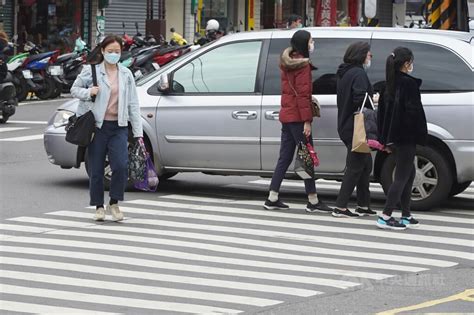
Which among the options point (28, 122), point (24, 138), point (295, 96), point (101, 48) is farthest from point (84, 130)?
point (28, 122)

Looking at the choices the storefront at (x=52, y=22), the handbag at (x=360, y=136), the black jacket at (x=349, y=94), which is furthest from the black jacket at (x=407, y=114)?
the storefront at (x=52, y=22)

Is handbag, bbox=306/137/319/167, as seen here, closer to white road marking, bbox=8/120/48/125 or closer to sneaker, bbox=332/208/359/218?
sneaker, bbox=332/208/359/218

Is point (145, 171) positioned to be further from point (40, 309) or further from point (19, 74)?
point (19, 74)

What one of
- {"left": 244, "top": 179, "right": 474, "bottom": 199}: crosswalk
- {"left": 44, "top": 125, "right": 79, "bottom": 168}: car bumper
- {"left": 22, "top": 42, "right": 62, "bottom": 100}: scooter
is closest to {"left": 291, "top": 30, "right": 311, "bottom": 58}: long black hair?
{"left": 244, "top": 179, "right": 474, "bottom": 199}: crosswalk

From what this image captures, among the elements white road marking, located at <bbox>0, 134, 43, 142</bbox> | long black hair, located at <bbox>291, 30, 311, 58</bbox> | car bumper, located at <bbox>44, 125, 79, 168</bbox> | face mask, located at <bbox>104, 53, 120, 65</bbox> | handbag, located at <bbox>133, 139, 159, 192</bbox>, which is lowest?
white road marking, located at <bbox>0, 134, 43, 142</bbox>

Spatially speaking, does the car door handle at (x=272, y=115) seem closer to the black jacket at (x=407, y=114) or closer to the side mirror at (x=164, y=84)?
the side mirror at (x=164, y=84)

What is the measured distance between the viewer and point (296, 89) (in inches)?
462

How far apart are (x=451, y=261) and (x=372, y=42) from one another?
11.1 ft

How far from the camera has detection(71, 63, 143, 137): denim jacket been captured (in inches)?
434

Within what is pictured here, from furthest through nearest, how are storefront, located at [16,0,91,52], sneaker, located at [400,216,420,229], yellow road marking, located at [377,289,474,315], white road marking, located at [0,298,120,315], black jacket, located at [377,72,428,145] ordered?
storefront, located at [16,0,91,52], sneaker, located at [400,216,420,229], black jacket, located at [377,72,428,145], yellow road marking, located at [377,289,474,315], white road marking, located at [0,298,120,315]

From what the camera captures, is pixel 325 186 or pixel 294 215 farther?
pixel 325 186

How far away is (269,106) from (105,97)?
2008 mm

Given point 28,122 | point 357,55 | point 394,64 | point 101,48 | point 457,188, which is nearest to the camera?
point 394,64

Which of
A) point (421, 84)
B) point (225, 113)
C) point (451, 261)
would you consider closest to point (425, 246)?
point (451, 261)
